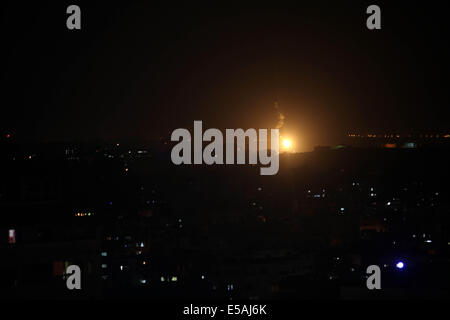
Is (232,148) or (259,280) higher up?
(232,148)

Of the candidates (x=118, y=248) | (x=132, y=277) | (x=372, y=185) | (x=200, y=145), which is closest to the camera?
(x=200, y=145)

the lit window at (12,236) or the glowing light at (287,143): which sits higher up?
the glowing light at (287,143)

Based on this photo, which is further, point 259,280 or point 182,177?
point 182,177

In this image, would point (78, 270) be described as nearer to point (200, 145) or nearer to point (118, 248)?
point (200, 145)

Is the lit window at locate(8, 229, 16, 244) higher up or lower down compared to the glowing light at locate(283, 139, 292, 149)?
lower down

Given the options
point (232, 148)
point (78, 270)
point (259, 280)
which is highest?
point (232, 148)

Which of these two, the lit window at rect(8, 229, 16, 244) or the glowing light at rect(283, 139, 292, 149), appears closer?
the lit window at rect(8, 229, 16, 244)

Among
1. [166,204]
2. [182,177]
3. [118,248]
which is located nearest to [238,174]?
[182,177]

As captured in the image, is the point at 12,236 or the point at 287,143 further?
the point at 287,143

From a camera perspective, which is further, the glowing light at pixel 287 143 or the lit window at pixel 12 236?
the glowing light at pixel 287 143

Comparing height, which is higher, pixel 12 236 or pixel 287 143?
pixel 287 143
